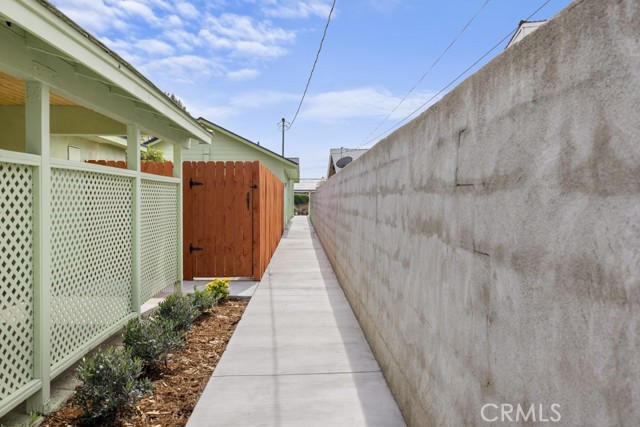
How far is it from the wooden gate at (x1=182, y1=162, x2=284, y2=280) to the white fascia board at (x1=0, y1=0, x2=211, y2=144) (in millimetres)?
3117

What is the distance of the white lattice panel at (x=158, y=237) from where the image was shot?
17.0 feet

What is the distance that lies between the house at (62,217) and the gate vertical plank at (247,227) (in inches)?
102

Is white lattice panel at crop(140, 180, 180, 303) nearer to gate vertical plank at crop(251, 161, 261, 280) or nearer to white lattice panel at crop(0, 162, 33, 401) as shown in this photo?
gate vertical plank at crop(251, 161, 261, 280)

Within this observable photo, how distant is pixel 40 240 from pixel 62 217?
436mm

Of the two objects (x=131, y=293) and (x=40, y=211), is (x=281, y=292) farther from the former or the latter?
(x=40, y=211)

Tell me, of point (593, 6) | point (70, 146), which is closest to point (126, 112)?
point (593, 6)

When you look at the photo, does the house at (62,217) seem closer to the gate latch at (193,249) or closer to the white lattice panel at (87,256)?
the white lattice panel at (87,256)

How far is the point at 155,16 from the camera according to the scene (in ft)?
25.8

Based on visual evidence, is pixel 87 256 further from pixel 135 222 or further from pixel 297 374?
pixel 297 374

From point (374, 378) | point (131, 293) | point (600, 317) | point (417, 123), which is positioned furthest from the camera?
point (131, 293)

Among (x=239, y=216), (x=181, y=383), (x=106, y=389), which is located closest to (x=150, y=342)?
(x=181, y=383)

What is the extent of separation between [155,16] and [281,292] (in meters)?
5.77

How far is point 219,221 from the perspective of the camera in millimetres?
8039

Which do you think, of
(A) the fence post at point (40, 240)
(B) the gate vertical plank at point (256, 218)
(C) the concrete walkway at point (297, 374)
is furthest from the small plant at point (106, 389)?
(B) the gate vertical plank at point (256, 218)
